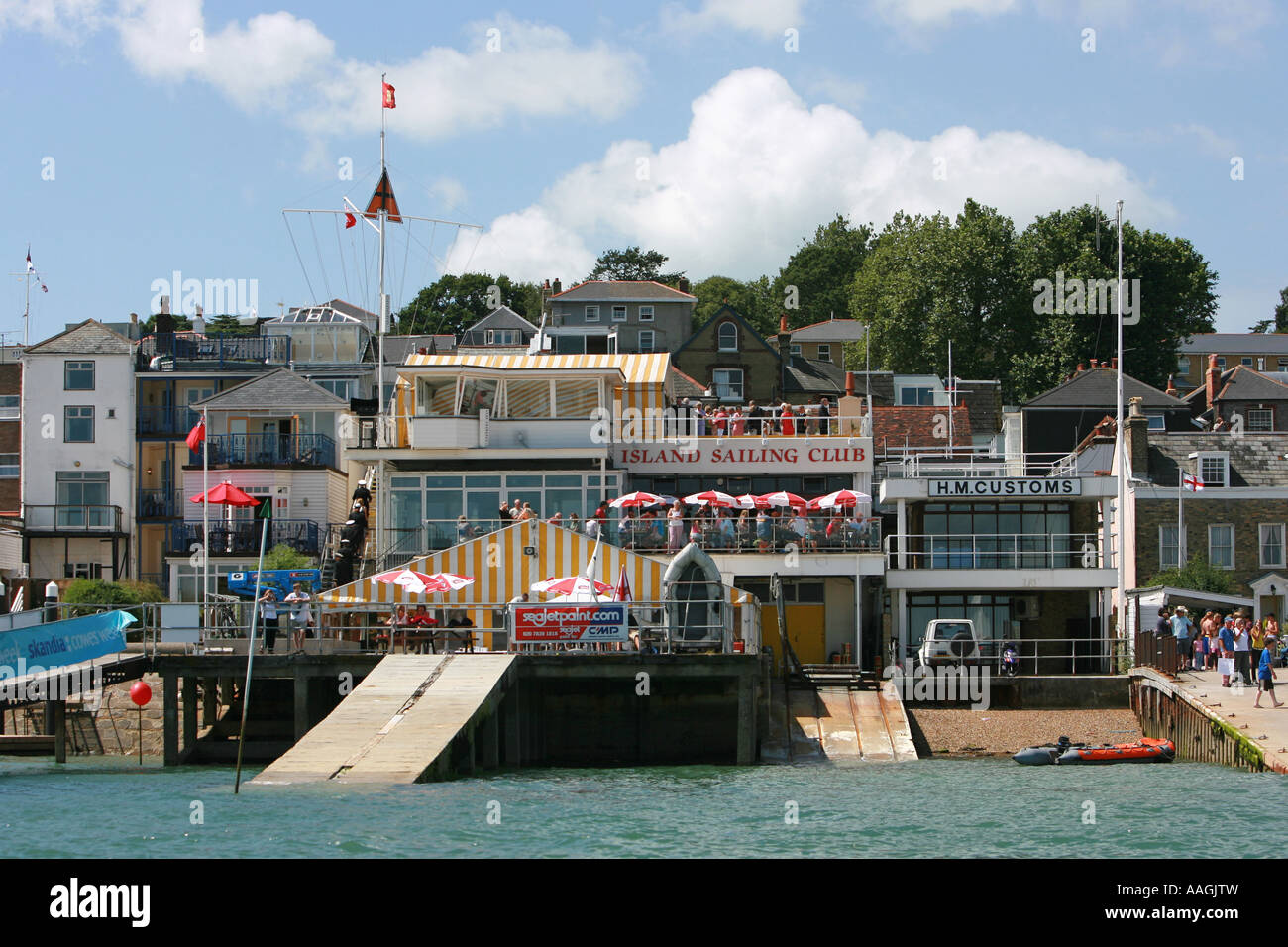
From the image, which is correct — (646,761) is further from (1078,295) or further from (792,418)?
(1078,295)

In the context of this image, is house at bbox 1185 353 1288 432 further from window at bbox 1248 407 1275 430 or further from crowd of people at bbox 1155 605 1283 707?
crowd of people at bbox 1155 605 1283 707

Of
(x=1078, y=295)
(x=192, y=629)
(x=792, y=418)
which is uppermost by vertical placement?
(x=1078, y=295)

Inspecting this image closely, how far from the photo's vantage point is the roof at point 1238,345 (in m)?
125

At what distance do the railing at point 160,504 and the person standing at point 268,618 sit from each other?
22324 millimetres

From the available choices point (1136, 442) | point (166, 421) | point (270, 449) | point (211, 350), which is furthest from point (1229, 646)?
point (211, 350)

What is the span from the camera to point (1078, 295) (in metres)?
82.4

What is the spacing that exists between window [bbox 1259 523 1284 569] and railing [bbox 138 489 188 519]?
36.9 meters

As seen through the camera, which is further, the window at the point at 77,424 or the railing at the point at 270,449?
the window at the point at 77,424

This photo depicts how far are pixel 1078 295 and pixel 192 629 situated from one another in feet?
197

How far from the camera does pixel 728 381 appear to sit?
7362 cm

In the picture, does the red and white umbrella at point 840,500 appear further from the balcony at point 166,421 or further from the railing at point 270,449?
the balcony at point 166,421

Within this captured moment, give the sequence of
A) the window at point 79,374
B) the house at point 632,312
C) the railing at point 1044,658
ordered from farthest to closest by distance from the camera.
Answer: the house at point 632,312
the window at point 79,374
the railing at point 1044,658

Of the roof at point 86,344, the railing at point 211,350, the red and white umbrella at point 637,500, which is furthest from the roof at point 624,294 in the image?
the red and white umbrella at point 637,500
